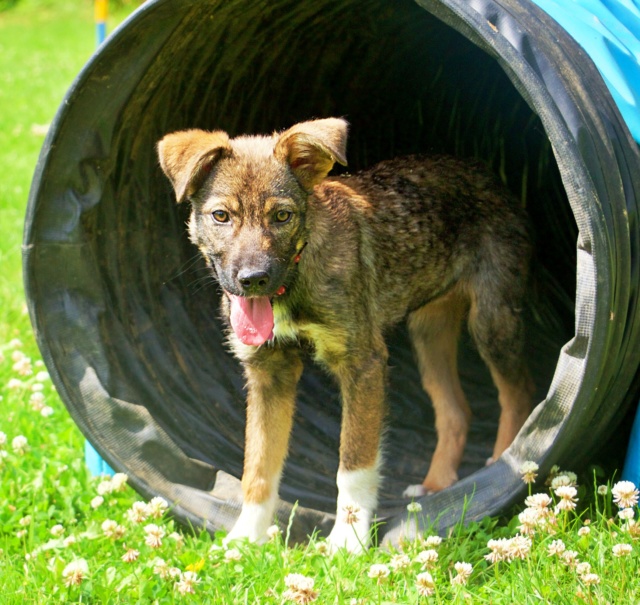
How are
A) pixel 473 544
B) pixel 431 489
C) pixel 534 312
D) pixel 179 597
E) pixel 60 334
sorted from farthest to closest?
1. pixel 534 312
2. pixel 431 489
3. pixel 60 334
4. pixel 473 544
5. pixel 179 597

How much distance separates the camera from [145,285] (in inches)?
198

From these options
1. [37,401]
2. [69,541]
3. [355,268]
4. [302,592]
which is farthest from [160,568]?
[37,401]


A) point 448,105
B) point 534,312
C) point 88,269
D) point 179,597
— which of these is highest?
point 448,105

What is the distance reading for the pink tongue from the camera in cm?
404

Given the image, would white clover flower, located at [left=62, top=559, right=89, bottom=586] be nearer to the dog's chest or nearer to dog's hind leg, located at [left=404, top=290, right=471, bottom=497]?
the dog's chest

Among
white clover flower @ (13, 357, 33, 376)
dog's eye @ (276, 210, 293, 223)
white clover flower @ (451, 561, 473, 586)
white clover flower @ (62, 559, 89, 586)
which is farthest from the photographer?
white clover flower @ (13, 357, 33, 376)

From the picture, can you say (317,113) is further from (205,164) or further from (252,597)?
(252,597)

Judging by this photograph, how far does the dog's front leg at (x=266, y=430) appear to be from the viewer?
169 inches

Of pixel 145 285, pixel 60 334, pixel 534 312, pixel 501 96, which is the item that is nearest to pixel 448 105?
pixel 501 96

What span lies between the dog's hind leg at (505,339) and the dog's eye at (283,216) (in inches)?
51.4

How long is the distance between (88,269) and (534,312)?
2428mm

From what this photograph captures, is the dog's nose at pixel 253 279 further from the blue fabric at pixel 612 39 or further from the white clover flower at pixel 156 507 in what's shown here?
the blue fabric at pixel 612 39

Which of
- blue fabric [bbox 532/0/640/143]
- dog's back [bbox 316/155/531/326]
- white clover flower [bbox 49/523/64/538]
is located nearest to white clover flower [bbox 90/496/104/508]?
white clover flower [bbox 49/523/64/538]

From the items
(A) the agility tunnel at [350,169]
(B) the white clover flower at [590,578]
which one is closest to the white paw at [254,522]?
(A) the agility tunnel at [350,169]
